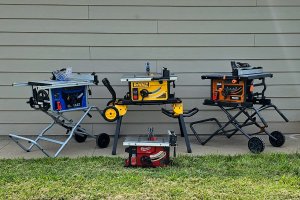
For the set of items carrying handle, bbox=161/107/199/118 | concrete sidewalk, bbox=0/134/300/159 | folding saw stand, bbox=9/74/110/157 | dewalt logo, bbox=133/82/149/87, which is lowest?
concrete sidewalk, bbox=0/134/300/159

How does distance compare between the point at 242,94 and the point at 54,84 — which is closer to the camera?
the point at 54,84

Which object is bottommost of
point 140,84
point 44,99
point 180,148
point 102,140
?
point 180,148

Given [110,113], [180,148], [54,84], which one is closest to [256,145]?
[180,148]

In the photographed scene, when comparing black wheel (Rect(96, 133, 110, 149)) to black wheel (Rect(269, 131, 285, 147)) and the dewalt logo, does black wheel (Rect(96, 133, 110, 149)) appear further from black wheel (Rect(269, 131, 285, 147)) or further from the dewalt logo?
black wheel (Rect(269, 131, 285, 147))

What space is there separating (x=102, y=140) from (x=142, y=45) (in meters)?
1.53

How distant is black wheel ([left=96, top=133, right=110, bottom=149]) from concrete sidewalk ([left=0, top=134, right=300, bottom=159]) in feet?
0.23

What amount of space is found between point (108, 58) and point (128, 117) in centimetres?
93

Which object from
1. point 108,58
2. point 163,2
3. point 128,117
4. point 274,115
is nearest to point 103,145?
point 128,117

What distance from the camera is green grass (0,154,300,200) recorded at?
383cm

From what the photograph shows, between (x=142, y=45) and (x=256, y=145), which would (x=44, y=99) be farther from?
(x=256, y=145)

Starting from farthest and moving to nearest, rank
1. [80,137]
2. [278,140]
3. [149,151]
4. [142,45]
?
1. [142,45]
2. [80,137]
3. [278,140]
4. [149,151]

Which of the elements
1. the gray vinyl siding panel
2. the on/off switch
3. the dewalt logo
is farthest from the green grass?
the gray vinyl siding panel

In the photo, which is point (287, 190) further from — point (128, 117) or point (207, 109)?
point (128, 117)

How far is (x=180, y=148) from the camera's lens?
18.5 feet
